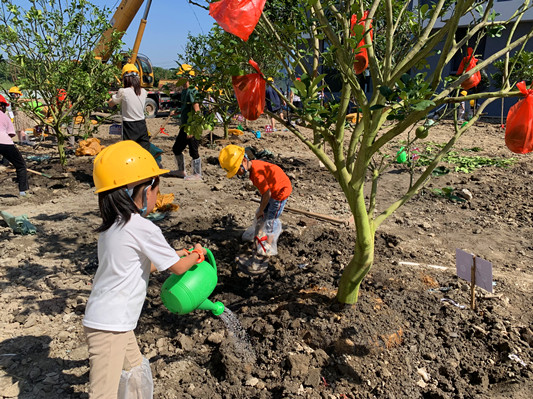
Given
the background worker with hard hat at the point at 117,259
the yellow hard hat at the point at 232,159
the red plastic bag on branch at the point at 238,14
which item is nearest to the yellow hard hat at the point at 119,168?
the background worker with hard hat at the point at 117,259

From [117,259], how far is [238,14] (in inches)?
47.0

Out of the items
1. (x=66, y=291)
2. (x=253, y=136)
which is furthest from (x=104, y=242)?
(x=253, y=136)

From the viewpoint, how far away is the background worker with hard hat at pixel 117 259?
1869mm

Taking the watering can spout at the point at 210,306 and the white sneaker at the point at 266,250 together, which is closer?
the watering can spout at the point at 210,306

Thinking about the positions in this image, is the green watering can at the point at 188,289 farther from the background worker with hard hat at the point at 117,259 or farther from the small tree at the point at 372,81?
the small tree at the point at 372,81

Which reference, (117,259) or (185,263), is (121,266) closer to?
(117,259)

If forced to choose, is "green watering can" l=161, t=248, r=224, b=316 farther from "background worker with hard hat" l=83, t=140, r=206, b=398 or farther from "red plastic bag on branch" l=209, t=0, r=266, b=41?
"red plastic bag on branch" l=209, t=0, r=266, b=41

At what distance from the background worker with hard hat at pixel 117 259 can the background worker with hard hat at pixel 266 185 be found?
1.66 meters

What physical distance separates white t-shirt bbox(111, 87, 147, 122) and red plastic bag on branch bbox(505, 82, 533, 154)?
4609mm

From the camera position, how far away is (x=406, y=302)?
2955 mm

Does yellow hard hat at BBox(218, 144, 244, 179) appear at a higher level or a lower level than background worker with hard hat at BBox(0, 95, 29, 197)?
higher

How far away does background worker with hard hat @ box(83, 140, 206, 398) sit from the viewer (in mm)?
1869

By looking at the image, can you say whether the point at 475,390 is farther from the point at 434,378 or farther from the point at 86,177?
the point at 86,177

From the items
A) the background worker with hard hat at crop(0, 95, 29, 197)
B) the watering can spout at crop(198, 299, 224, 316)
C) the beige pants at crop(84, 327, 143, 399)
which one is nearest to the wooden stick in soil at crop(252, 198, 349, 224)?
the watering can spout at crop(198, 299, 224, 316)
